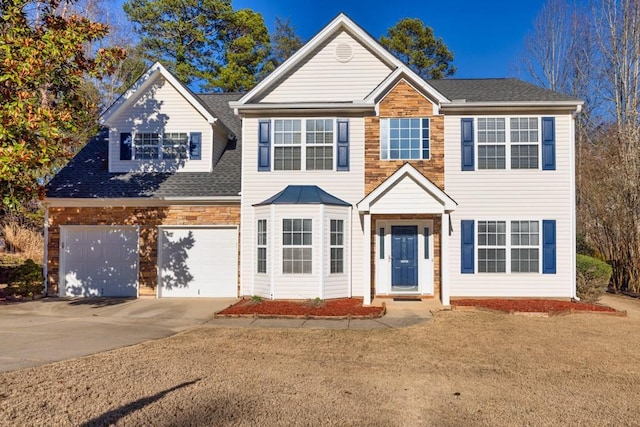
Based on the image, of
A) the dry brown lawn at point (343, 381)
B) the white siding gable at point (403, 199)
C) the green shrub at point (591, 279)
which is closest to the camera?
the dry brown lawn at point (343, 381)

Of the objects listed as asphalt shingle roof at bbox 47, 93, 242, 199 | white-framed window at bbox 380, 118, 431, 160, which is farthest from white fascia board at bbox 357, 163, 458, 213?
asphalt shingle roof at bbox 47, 93, 242, 199

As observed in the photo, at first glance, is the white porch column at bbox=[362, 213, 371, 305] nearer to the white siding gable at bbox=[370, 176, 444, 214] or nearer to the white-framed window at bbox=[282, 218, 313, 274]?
the white siding gable at bbox=[370, 176, 444, 214]

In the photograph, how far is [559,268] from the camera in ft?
44.4

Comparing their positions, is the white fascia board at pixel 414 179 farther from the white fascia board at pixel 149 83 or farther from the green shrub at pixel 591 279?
the white fascia board at pixel 149 83

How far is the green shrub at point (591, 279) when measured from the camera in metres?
13.8

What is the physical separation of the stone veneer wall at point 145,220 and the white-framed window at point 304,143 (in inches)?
85.1

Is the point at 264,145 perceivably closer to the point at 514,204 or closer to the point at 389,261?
the point at 389,261

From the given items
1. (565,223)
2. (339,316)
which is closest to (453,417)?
(339,316)

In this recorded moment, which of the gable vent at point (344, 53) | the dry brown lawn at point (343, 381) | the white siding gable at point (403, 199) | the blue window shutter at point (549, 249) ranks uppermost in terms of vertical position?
the gable vent at point (344, 53)

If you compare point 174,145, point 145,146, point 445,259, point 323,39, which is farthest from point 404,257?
point 145,146

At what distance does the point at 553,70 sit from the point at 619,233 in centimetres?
1535

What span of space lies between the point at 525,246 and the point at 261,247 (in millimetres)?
7522

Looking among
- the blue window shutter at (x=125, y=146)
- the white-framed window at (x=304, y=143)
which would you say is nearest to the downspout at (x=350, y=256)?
the white-framed window at (x=304, y=143)

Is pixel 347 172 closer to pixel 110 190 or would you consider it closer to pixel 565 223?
pixel 565 223
